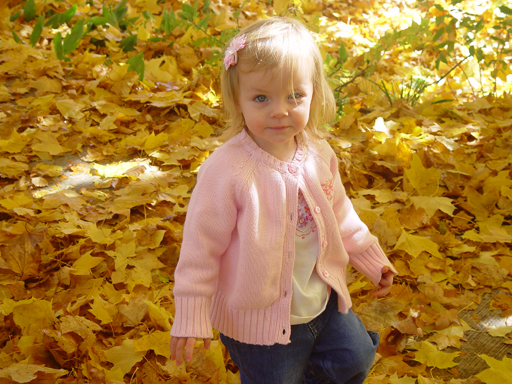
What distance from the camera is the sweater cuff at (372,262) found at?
152 centimetres

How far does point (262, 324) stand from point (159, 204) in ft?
4.21

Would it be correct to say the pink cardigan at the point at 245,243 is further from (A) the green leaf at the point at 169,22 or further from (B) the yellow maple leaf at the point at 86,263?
(A) the green leaf at the point at 169,22

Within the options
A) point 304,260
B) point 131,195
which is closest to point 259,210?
point 304,260

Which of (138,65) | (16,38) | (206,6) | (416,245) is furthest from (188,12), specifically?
(416,245)

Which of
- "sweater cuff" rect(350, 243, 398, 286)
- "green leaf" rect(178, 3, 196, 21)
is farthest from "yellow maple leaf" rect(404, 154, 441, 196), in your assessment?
"green leaf" rect(178, 3, 196, 21)

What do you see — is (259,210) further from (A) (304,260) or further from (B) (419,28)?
(B) (419,28)

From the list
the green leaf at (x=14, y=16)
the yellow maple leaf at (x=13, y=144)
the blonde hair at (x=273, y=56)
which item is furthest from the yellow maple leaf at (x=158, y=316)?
the green leaf at (x=14, y=16)

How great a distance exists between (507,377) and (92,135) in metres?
2.42

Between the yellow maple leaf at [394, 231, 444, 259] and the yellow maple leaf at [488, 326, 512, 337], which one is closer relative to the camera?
the yellow maple leaf at [488, 326, 512, 337]

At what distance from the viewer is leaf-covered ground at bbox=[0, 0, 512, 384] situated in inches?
69.0

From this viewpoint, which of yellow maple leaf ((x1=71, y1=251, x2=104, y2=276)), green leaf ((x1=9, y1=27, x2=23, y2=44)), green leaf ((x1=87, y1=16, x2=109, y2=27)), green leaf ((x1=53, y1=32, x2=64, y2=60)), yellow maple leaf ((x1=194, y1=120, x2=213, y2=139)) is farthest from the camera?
green leaf ((x1=87, y1=16, x2=109, y2=27))

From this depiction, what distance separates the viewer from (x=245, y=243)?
1.26 meters

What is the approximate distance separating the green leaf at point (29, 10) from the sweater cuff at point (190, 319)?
3.80m

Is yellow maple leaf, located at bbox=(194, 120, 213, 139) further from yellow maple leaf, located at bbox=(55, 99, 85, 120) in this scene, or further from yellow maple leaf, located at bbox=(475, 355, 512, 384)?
yellow maple leaf, located at bbox=(475, 355, 512, 384)
